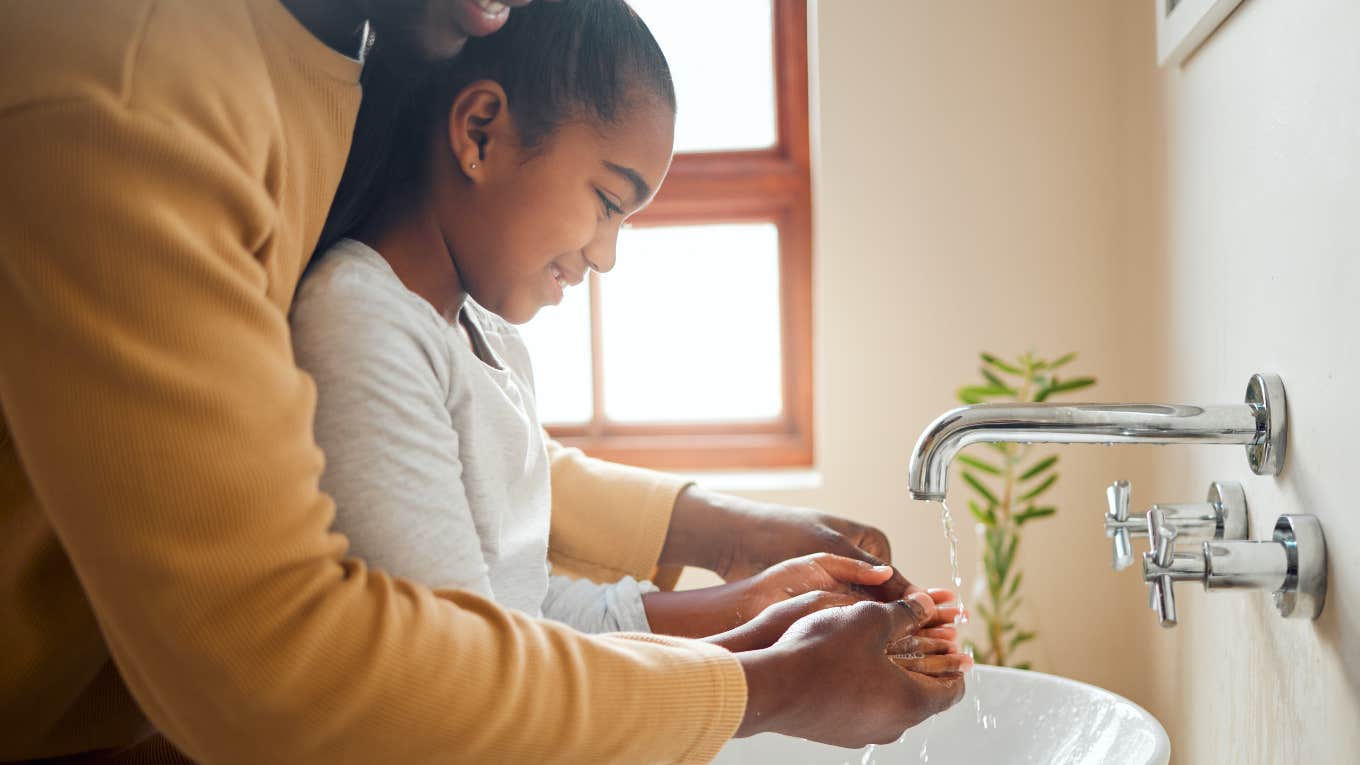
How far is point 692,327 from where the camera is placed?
2232mm

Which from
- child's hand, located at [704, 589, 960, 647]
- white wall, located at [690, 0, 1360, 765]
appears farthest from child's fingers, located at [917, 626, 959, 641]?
white wall, located at [690, 0, 1360, 765]

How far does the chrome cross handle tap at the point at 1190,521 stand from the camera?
91 cm

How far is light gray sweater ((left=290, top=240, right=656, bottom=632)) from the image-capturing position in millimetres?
623

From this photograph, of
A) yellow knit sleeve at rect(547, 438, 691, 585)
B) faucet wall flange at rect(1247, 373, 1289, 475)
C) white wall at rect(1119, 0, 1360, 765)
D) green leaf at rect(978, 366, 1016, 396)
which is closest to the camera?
white wall at rect(1119, 0, 1360, 765)

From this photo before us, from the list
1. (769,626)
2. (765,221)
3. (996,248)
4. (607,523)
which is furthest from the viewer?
(765,221)

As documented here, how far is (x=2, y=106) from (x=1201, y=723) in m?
1.17

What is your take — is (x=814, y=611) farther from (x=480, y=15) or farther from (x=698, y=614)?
(x=480, y=15)

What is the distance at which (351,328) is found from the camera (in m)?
0.65

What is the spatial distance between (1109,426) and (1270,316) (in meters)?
0.16

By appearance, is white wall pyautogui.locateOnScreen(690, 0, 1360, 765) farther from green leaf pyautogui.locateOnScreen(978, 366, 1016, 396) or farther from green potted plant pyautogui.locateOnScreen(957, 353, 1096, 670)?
green leaf pyautogui.locateOnScreen(978, 366, 1016, 396)

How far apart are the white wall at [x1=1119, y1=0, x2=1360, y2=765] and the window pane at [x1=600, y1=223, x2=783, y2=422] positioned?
94cm

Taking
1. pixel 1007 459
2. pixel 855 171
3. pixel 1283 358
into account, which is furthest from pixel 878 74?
pixel 1283 358

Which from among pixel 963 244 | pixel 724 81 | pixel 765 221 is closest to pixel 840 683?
pixel 963 244

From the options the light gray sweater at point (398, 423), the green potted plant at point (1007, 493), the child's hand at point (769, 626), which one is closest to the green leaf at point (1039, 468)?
the green potted plant at point (1007, 493)
